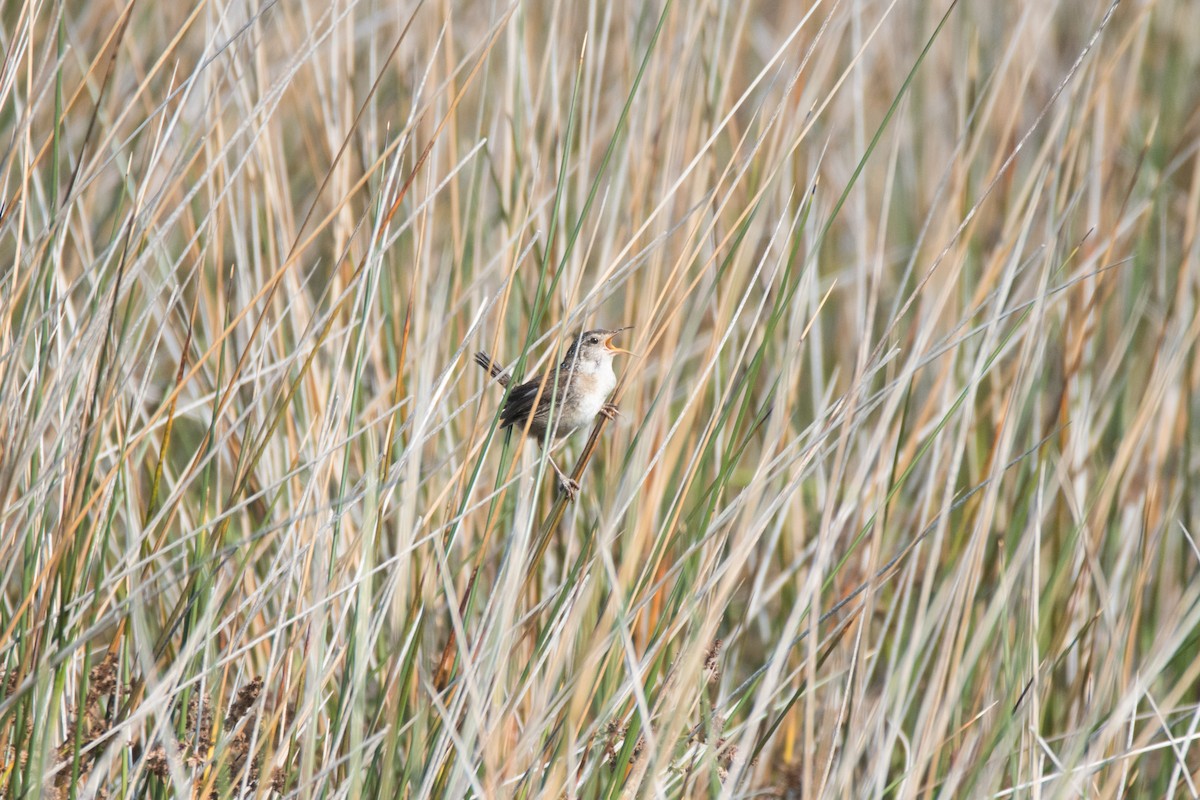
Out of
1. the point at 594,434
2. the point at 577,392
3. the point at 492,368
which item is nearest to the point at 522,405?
the point at 577,392

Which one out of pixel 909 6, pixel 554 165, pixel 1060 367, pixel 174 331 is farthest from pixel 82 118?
pixel 1060 367

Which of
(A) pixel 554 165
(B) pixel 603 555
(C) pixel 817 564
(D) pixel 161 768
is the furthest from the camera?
(A) pixel 554 165

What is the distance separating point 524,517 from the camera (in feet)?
5.29

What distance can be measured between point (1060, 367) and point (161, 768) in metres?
2.39

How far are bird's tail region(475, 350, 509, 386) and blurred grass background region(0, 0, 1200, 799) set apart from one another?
48 millimetres

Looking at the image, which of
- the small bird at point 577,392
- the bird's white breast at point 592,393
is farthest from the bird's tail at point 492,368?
the bird's white breast at point 592,393

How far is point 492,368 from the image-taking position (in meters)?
2.29

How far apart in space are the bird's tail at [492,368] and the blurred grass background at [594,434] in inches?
1.9

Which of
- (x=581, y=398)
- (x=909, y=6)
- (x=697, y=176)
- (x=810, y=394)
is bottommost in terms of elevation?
(x=810, y=394)

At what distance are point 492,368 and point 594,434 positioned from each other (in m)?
0.25

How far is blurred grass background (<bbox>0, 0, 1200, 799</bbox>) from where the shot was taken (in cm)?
170

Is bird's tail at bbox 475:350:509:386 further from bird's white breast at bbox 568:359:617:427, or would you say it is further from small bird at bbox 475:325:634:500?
bird's white breast at bbox 568:359:617:427

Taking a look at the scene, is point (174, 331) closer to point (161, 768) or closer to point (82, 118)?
point (161, 768)

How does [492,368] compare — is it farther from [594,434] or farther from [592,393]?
[592,393]
